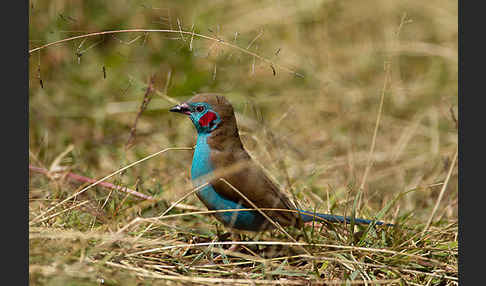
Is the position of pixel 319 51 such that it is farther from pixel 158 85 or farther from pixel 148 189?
pixel 148 189

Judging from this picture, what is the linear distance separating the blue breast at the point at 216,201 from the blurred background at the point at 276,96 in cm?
45

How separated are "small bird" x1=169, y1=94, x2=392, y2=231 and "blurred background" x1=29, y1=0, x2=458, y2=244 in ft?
0.94

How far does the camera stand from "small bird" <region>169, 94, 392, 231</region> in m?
3.24

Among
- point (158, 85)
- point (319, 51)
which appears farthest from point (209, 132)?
point (319, 51)

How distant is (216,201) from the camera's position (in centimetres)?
323

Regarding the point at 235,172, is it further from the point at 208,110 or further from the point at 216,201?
the point at 208,110

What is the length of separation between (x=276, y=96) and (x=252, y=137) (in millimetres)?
1897

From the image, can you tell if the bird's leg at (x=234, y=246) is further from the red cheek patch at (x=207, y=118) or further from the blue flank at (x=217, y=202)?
the red cheek patch at (x=207, y=118)

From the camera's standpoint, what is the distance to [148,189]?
12.3 feet

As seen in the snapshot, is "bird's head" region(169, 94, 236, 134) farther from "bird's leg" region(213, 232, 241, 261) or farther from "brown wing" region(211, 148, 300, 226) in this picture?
"bird's leg" region(213, 232, 241, 261)

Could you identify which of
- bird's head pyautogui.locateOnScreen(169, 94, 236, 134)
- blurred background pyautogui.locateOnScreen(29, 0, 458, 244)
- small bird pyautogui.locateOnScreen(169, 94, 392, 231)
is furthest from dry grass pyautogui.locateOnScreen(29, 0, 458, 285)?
bird's head pyautogui.locateOnScreen(169, 94, 236, 134)

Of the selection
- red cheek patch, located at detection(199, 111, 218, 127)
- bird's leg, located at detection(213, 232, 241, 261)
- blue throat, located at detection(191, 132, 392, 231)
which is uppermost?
red cheek patch, located at detection(199, 111, 218, 127)

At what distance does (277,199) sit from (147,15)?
348 centimetres

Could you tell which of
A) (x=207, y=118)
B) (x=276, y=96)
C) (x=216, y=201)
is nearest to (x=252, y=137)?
(x=207, y=118)
